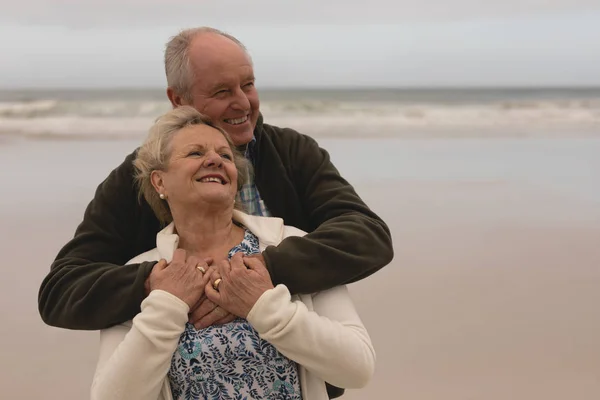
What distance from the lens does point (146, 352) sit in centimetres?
167

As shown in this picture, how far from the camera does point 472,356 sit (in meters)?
3.51

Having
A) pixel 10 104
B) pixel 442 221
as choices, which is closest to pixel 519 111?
pixel 442 221

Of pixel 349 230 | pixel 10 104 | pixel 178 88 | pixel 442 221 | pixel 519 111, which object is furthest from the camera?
pixel 10 104

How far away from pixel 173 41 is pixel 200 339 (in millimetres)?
896

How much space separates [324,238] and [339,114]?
11.7 m

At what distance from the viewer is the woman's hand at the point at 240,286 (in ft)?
5.64

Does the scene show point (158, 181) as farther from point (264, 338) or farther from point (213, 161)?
point (264, 338)

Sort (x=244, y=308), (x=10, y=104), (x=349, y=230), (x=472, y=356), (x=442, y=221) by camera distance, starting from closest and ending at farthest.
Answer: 1. (x=244, y=308)
2. (x=349, y=230)
3. (x=472, y=356)
4. (x=442, y=221)
5. (x=10, y=104)

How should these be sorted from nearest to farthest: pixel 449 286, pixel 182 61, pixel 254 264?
pixel 254 264 < pixel 182 61 < pixel 449 286

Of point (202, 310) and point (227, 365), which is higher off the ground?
point (202, 310)

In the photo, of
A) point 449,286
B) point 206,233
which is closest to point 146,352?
point 206,233

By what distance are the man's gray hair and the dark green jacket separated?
252 mm

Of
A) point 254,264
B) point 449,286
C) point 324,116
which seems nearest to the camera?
point 254,264

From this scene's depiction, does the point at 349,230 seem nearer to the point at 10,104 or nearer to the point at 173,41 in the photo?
the point at 173,41
